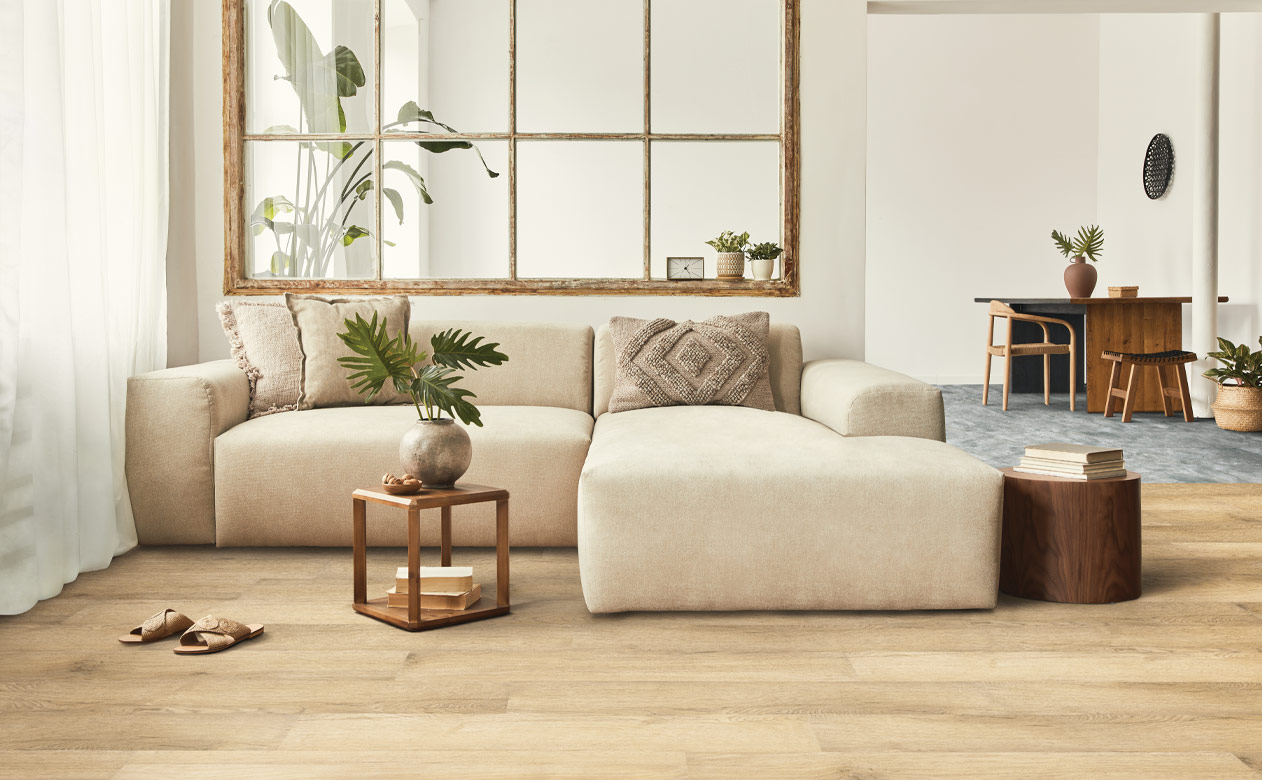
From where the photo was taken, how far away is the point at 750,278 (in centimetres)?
450

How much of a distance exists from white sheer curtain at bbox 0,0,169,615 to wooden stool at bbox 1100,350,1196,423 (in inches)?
232

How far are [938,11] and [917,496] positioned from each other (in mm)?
3026

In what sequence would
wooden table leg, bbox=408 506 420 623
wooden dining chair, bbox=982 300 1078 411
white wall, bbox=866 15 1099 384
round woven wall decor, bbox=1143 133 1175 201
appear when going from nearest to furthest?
wooden table leg, bbox=408 506 420 623 < wooden dining chair, bbox=982 300 1078 411 < round woven wall decor, bbox=1143 133 1175 201 < white wall, bbox=866 15 1099 384

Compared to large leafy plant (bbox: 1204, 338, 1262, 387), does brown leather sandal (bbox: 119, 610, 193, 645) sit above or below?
below

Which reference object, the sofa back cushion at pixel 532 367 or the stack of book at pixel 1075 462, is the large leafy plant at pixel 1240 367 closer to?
the stack of book at pixel 1075 462

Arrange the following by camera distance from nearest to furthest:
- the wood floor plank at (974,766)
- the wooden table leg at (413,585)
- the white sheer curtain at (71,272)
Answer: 1. the wood floor plank at (974,766)
2. the wooden table leg at (413,585)
3. the white sheer curtain at (71,272)

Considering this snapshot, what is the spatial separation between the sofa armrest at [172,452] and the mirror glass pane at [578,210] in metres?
1.57

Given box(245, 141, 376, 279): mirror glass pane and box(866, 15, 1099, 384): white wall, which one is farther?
box(866, 15, 1099, 384): white wall

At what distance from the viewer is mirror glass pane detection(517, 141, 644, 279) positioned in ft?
14.8

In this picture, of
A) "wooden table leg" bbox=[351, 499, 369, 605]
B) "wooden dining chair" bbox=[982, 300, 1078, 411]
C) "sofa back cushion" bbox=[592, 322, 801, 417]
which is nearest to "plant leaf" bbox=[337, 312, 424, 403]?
"wooden table leg" bbox=[351, 499, 369, 605]

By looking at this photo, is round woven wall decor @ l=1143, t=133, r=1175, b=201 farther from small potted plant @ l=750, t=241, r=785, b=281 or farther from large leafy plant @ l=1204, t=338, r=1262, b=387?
small potted plant @ l=750, t=241, r=785, b=281

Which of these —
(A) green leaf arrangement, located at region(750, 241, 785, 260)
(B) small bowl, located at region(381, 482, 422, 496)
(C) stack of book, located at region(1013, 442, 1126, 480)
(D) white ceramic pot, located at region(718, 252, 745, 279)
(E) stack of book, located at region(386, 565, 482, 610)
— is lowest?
(E) stack of book, located at region(386, 565, 482, 610)

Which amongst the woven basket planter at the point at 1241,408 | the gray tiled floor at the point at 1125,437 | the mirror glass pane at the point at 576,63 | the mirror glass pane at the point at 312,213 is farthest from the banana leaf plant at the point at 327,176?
the woven basket planter at the point at 1241,408

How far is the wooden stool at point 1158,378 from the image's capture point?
6.80m
